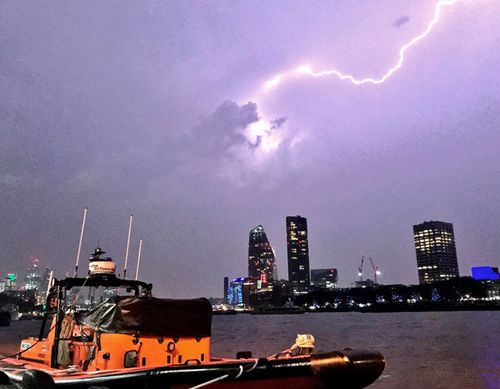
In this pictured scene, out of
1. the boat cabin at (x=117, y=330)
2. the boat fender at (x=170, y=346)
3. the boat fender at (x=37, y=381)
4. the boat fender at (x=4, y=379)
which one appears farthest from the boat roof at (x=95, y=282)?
the boat fender at (x=37, y=381)

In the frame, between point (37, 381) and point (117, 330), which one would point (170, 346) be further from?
point (37, 381)

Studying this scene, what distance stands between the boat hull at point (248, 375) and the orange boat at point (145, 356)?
0.02 metres

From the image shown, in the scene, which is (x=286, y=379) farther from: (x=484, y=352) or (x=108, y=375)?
(x=484, y=352)

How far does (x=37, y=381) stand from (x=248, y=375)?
3.72 meters

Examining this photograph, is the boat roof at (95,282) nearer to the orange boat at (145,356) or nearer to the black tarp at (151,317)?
the orange boat at (145,356)

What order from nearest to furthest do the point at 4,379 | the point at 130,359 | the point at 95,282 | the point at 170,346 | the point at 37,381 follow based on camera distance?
the point at 37,381
the point at 130,359
the point at 4,379
the point at 170,346
the point at 95,282

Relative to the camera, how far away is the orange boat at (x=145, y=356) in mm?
7926

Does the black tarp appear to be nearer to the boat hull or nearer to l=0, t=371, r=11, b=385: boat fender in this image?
the boat hull

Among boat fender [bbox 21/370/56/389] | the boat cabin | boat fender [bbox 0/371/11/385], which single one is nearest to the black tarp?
the boat cabin

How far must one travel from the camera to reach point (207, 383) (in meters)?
7.80

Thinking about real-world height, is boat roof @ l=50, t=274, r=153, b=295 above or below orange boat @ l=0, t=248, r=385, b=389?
above

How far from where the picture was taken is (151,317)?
29.9 ft

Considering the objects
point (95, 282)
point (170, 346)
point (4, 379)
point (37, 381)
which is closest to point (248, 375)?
point (170, 346)

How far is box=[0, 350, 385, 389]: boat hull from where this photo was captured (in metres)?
7.83
